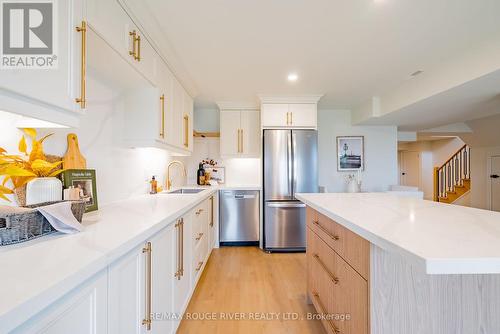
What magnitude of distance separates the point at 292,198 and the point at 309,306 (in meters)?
1.63

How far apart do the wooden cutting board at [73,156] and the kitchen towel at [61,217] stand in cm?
55

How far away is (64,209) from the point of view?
37.6 inches

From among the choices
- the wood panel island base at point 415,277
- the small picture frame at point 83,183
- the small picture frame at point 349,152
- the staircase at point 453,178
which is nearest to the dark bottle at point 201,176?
the small picture frame at point 83,183

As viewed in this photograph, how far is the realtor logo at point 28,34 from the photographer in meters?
0.87

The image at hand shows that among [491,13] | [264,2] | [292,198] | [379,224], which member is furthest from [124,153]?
[491,13]

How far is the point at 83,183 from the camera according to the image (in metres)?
1.40

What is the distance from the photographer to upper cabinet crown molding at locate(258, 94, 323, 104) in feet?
11.7

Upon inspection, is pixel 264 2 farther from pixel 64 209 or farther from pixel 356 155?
pixel 356 155

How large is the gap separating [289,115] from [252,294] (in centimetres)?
256

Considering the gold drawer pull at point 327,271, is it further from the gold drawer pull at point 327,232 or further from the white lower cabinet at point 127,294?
the white lower cabinet at point 127,294

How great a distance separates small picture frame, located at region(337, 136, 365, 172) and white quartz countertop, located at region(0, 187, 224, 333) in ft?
13.2

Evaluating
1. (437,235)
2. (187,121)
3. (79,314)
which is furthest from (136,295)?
(187,121)

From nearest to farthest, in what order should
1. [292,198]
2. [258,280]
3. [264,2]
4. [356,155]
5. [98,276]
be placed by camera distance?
[98,276], [264,2], [258,280], [292,198], [356,155]

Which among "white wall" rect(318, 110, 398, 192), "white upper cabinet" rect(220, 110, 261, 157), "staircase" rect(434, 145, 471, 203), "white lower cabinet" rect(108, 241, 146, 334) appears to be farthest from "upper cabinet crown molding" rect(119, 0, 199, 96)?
"staircase" rect(434, 145, 471, 203)
